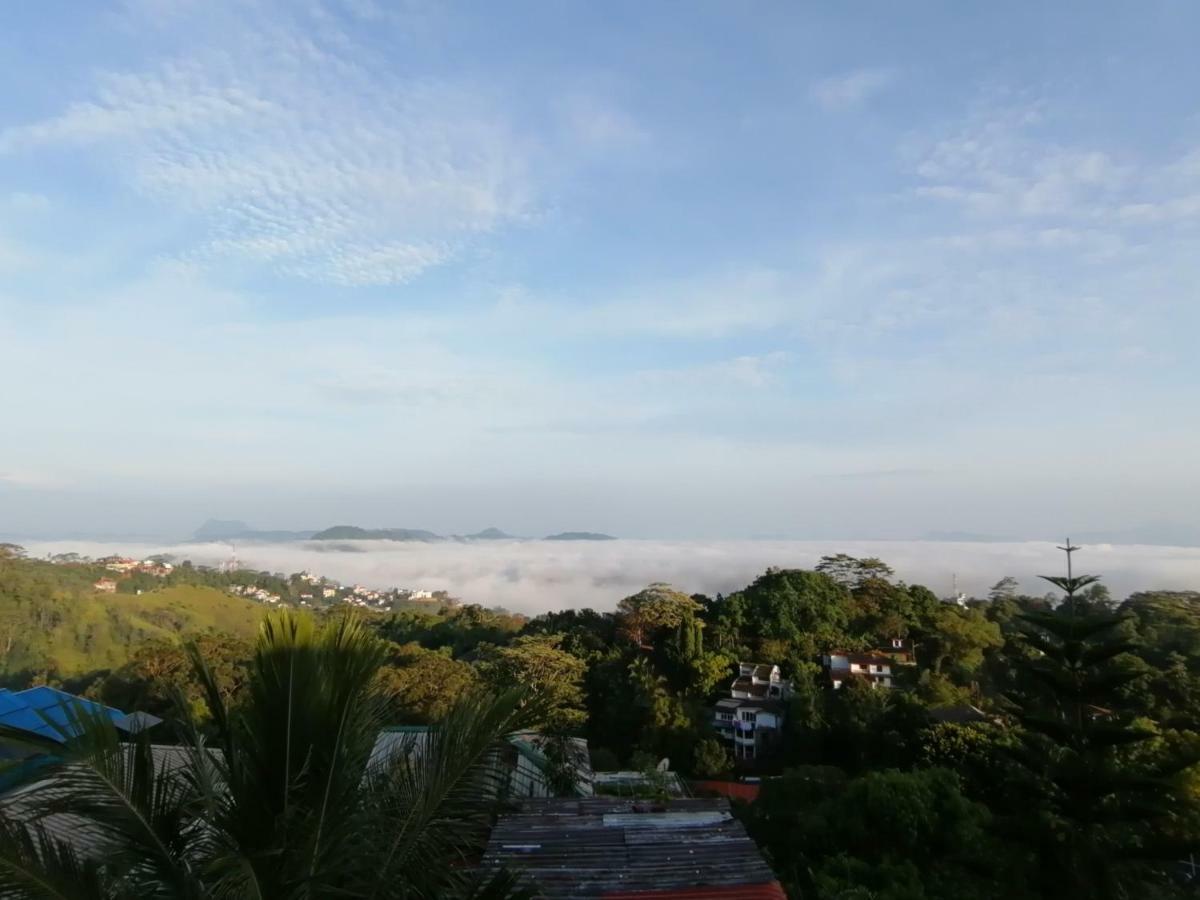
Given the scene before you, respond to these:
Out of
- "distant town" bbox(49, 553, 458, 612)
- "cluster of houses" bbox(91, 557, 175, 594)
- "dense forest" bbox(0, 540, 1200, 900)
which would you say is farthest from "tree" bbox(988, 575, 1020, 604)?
"cluster of houses" bbox(91, 557, 175, 594)

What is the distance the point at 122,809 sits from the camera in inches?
102

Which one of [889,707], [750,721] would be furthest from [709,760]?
[889,707]

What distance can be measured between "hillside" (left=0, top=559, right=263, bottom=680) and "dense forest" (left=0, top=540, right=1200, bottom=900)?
1.69 ft

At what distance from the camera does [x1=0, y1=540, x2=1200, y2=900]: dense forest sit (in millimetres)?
10234

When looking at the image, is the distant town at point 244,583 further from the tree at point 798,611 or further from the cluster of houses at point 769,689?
the cluster of houses at point 769,689

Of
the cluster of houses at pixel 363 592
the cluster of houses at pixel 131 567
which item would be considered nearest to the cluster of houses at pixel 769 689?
the cluster of houses at pixel 131 567

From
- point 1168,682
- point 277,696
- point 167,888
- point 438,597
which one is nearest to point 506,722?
point 277,696

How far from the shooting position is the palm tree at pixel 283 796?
2512 millimetres

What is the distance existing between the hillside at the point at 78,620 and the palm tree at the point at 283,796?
43.2 metres

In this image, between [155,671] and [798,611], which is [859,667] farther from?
[155,671]

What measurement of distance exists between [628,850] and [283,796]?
3.14 m

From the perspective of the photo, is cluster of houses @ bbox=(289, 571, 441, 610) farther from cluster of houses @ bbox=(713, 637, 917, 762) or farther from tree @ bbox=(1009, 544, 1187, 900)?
tree @ bbox=(1009, 544, 1187, 900)

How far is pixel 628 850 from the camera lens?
16.9 ft

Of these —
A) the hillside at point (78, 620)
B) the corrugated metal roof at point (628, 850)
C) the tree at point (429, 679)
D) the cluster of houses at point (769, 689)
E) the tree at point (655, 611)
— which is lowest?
the hillside at point (78, 620)
